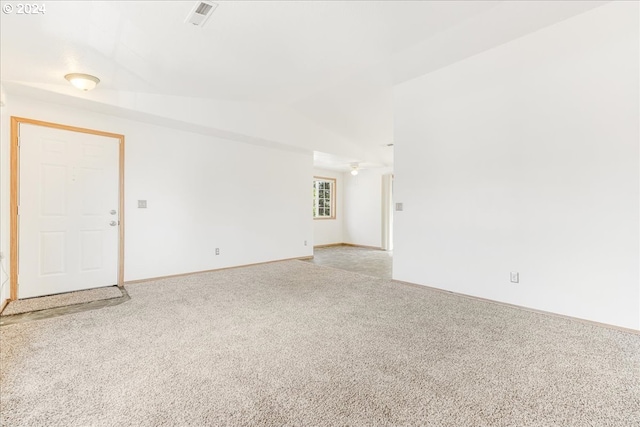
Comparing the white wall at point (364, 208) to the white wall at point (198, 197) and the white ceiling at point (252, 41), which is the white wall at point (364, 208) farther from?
the white ceiling at point (252, 41)

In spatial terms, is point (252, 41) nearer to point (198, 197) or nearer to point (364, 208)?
point (198, 197)

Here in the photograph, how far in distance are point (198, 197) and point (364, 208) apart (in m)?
4.89

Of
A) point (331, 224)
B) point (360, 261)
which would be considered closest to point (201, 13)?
point (360, 261)

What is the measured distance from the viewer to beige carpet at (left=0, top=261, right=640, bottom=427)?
1538mm

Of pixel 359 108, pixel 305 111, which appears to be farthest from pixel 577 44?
pixel 305 111

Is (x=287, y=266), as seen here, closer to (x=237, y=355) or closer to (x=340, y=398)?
(x=237, y=355)

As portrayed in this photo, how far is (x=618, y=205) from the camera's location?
8.61ft

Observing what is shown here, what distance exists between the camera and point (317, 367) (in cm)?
198

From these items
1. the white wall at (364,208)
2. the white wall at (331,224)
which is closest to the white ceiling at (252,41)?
the white wall at (364,208)

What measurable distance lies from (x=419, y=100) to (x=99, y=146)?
13.7 feet

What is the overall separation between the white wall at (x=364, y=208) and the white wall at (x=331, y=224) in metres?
0.15

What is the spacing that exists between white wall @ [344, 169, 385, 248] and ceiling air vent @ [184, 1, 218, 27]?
20.4ft

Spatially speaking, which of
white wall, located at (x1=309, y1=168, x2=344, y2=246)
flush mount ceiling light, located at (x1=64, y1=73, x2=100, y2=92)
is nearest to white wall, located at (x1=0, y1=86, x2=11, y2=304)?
flush mount ceiling light, located at (x1=64, y1=73, x2=100, y2=92)

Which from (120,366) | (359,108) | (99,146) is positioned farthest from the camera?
(359,108)
